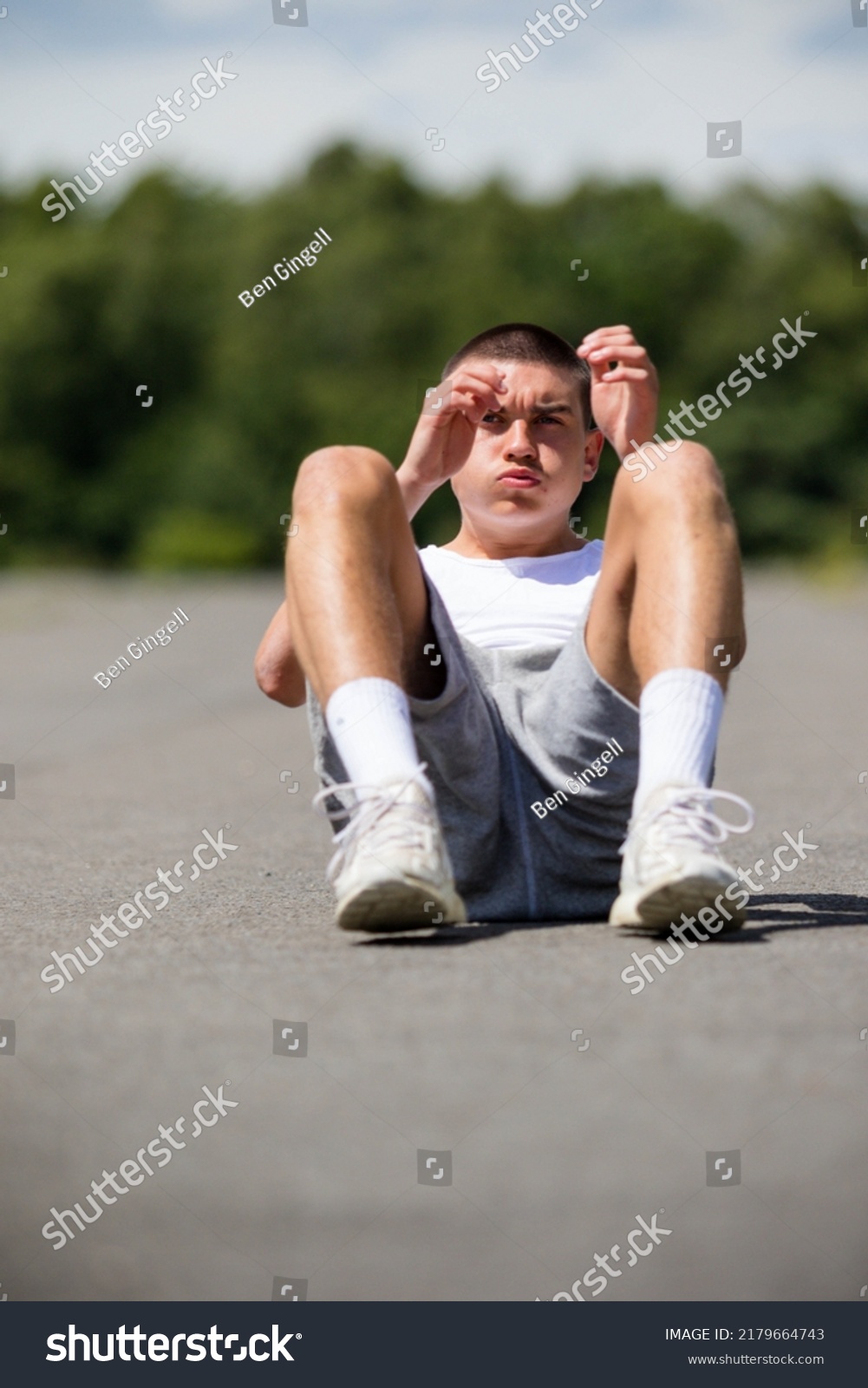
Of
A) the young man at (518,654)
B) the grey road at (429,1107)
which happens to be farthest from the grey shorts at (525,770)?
the grey road at (429,1107)

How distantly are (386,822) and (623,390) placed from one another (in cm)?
105

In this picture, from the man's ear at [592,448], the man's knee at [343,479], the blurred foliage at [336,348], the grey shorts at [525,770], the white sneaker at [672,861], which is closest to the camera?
the white sneaker at [672,861]

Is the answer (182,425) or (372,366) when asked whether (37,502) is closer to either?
(182,425)

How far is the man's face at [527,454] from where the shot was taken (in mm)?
3451

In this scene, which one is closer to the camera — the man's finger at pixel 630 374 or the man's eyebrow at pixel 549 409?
the man's finger at pixel 630 374

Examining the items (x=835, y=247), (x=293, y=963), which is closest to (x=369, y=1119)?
(x=293, y=963)

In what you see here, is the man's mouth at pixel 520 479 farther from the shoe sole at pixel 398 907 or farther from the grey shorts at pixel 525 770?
the shoe sole at pixel 398 907

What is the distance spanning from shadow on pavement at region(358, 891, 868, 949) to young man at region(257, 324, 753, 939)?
0.16ft

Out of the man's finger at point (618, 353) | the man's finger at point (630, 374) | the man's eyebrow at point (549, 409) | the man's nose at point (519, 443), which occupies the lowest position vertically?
the man's nose at point (519, 443)

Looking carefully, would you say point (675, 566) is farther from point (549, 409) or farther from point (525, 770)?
point (549, 409)

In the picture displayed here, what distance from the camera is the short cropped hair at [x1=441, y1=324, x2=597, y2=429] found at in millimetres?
3600

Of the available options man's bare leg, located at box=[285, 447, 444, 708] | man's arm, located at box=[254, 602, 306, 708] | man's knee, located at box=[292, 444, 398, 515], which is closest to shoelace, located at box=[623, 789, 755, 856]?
man's bare leg, located at box=[285, 447, 444, 708]

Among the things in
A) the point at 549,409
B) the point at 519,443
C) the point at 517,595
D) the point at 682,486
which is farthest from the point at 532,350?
the point at 682,486

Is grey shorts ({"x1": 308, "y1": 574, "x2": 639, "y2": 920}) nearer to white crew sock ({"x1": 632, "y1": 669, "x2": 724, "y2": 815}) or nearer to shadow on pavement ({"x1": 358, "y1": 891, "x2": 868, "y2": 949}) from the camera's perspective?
shadow on pavement ({"x1": 358, "y1": 891, "x2": 868, "y2": 949})
